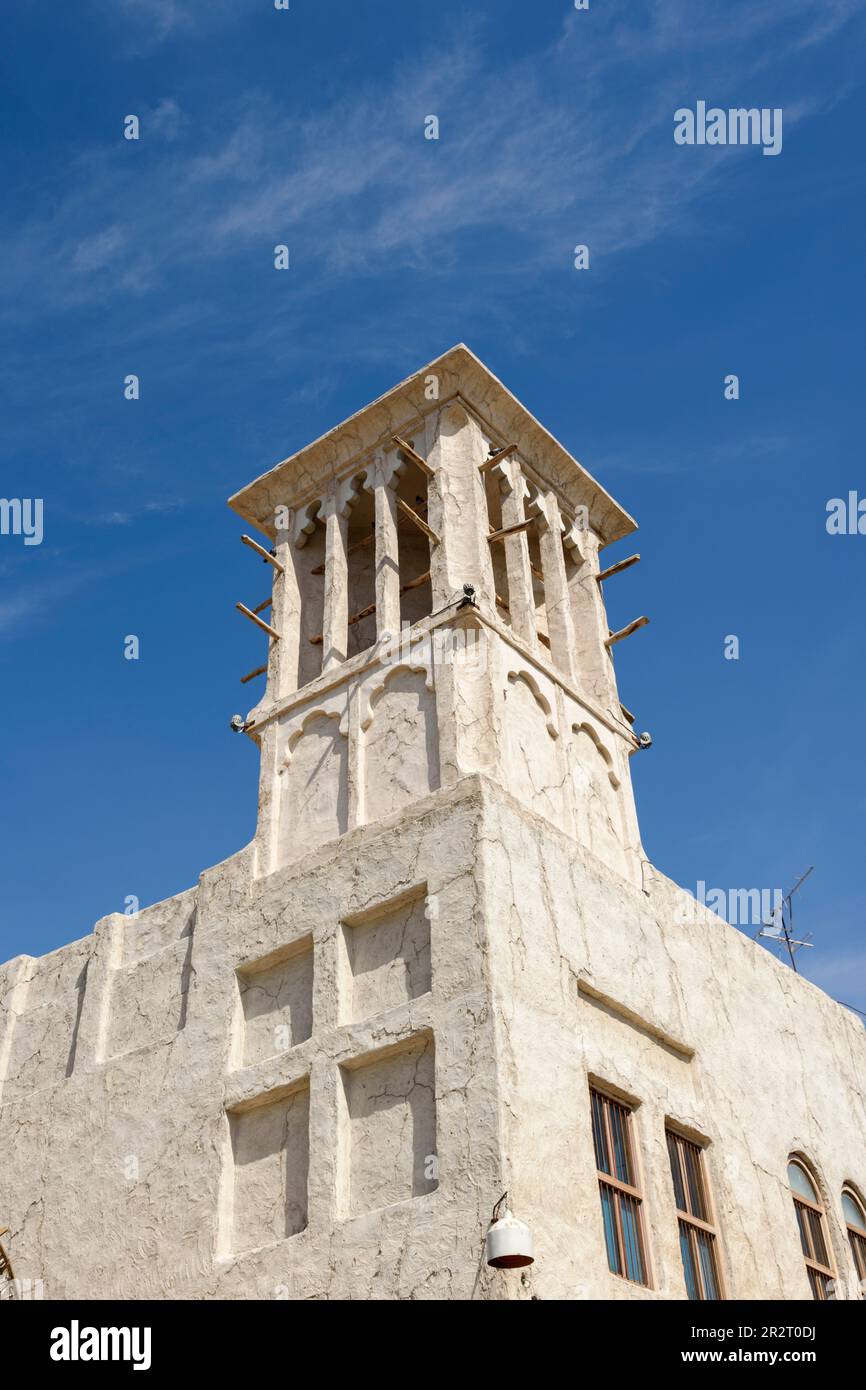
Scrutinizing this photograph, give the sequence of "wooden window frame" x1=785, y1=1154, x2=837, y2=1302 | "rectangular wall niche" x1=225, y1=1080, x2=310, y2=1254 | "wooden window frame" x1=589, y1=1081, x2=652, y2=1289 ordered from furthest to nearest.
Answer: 1. "wooden window frame" x1=785, y1=1154, x2=837, y2=1302
2. "rectangular wall niche" x1=225, y1=1080, x2=310, y2=1254
3. "wooden window frame" x1=589, y1=1081, x2=652, y2=1289

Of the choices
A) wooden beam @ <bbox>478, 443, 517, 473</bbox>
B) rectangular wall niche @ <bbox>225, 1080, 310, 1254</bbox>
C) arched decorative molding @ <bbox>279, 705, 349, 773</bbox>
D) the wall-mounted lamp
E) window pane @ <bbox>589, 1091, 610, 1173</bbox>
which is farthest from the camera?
wooden beam @ <bbox>478, 443, 517, 473</bbox>

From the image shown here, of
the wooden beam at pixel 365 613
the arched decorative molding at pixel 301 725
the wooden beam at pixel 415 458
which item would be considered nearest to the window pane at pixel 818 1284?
the arched decorative molding at pixel 301 725

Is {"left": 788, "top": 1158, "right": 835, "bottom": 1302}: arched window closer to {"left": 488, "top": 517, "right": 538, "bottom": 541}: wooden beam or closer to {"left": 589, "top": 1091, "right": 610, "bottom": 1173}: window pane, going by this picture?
{"left": 589, "top": 1091, "right": 610, "bottom": 1173}: window pane

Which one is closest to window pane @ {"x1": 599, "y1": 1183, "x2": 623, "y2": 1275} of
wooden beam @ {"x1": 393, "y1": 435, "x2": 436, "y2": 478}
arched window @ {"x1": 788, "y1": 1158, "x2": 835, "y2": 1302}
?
arched window @ {"x1": 788, "y1": 1158, "x2": 835, "y2": 1302}


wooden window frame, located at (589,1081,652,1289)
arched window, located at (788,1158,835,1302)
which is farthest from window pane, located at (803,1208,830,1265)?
wooden window frame, located at (589,1081,652,1289)

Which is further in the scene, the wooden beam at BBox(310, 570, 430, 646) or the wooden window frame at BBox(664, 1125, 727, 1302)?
the wooden beam at BBox(310, 570, 430, 646)

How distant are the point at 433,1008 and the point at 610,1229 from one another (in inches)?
94.2

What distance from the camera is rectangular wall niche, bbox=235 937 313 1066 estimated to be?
13.7m

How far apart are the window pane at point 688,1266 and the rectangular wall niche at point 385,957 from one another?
11.1 ft

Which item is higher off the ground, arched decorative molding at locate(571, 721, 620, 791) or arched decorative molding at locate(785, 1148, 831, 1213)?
arched decorative molding at locate(571, 721, 620, 791)

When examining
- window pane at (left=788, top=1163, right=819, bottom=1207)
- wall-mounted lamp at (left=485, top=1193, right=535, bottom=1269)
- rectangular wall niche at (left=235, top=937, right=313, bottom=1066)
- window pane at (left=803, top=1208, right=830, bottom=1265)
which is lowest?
wall-mounted lamp at (left=485, top=1193, right=535, bottom=1269)

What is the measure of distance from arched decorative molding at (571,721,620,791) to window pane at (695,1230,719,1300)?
17.0ft

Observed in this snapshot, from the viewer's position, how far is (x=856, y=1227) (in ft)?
53.0

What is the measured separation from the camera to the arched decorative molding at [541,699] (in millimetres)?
16031
